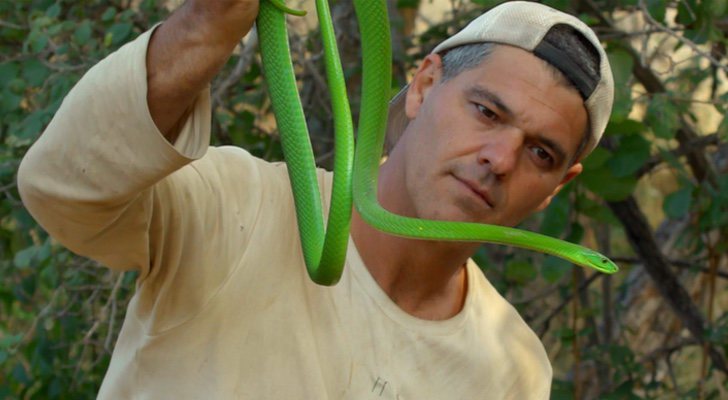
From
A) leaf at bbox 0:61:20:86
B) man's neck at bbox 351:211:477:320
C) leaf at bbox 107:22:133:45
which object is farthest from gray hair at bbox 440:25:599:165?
leaf at bbox 0:61:20:86

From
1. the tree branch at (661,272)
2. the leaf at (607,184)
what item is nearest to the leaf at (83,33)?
the leaf at (607,184)

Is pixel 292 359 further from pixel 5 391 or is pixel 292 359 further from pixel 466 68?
pixel 5 391

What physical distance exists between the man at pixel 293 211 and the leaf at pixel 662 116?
622 millimetres

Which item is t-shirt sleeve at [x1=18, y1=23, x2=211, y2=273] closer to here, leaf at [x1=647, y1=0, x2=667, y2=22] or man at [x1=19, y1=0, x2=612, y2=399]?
man at [x1=19, y1=0, x2=612, y2=399]

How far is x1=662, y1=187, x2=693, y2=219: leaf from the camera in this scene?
4312mm

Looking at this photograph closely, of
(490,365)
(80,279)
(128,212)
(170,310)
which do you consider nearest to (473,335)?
(490,365)

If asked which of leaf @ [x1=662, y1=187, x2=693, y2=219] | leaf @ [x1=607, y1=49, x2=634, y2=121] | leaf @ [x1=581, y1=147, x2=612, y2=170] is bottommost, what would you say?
leaf @ [x1=662, y1=187, x2=693, y2=219]

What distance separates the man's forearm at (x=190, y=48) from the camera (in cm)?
201

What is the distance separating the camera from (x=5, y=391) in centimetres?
464

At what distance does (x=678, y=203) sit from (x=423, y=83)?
1.58m

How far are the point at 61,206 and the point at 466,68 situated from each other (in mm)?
1236

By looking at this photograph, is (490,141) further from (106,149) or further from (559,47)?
(106,149)

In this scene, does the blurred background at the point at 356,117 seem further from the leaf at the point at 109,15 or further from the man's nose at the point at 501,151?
the man's nose at the point at 501,151

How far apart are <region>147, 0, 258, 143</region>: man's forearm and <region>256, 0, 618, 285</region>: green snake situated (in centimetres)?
11
